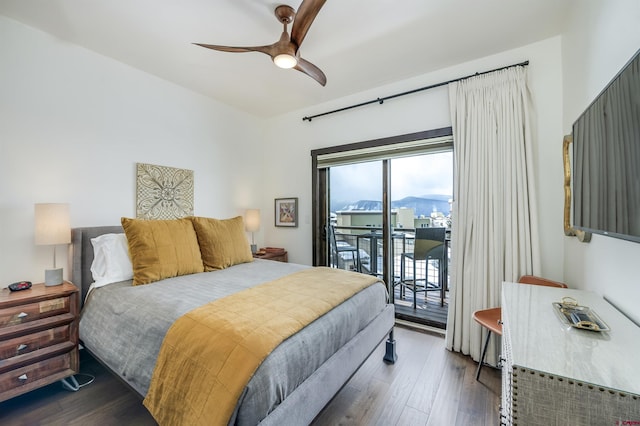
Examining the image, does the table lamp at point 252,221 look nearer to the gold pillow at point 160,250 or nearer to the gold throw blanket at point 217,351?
the gold pillow at point 160,250

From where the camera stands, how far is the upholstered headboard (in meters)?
2.19

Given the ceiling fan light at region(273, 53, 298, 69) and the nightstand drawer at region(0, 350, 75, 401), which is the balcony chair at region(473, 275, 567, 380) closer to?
Result: the ceiling fan light at region(273, 53, 298, 69)

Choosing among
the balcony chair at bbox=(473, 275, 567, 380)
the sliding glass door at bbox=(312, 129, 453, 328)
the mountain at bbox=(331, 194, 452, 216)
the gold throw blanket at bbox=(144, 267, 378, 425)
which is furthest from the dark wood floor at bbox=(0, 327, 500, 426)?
the mountain at bbox=(331, 194, 452, 216)

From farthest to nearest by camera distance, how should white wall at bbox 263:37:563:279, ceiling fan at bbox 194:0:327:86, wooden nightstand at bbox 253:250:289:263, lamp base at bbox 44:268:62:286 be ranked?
wooden nightstand at bbox 253:250:289:263
white wall at bbox 263:37:563:279
lamp base at bbox 44:268:62:286
ceiling fan at bbox 194:0:327:86

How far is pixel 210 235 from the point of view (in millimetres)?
2568

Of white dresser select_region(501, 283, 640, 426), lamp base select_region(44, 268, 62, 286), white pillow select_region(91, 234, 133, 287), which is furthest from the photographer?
white pillow select_region(91, 234, 133, 287)

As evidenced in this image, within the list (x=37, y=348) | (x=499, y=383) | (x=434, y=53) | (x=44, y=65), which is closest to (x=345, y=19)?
(x=434, y=53)

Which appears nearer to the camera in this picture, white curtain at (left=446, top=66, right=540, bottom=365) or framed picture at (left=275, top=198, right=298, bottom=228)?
white curtain at (left=446, top=66, right=540, bottom=365)

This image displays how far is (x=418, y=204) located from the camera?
315 cm

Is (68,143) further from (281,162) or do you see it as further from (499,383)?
(499,383)

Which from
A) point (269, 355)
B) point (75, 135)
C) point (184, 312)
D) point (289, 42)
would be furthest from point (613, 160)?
point (75, 135)

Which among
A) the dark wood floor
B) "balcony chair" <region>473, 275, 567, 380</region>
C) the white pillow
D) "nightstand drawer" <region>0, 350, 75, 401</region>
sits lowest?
the dark wood floor

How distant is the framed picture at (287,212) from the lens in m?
3.89

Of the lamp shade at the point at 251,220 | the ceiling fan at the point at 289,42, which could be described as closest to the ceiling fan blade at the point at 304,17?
the ceiling fan at the point at 289,42
